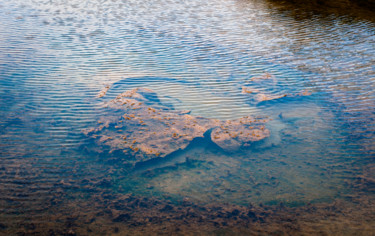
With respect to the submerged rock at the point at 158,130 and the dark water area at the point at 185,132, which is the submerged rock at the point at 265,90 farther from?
the submerged rock at the point at 158,130

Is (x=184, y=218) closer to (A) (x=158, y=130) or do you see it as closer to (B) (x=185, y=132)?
(B) (x=185, y=132)

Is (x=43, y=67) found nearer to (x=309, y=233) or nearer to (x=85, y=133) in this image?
(x=85, y=133)

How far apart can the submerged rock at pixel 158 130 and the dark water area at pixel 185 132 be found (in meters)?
0.03

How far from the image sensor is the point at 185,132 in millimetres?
5355

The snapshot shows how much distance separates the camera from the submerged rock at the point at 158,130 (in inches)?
198

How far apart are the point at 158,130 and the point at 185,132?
516 mm

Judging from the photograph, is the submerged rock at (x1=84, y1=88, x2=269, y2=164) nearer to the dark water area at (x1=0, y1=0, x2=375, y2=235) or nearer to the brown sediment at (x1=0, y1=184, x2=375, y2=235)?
the dark water area at (x1=0, y1=0, x2=375, y2=235)

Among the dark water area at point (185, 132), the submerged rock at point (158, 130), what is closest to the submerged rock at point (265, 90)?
A: the dark water area at point (185, 132)

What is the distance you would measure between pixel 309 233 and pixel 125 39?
322 inches

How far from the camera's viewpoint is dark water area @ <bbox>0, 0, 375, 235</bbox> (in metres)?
3.83

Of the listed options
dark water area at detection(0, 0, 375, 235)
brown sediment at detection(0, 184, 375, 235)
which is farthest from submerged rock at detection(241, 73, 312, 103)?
brown sediment at detection(0, 184, 375, 235)

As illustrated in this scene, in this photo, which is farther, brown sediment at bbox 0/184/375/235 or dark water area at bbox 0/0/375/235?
dark water area at bbox 0/0/375/235

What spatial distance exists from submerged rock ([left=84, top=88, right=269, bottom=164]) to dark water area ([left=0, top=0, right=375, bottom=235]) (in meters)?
0.03

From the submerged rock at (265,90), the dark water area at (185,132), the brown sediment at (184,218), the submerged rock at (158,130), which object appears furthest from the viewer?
the submerged rock at (265,90)
